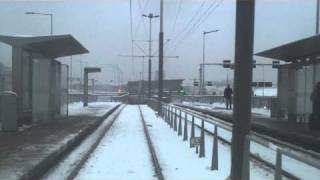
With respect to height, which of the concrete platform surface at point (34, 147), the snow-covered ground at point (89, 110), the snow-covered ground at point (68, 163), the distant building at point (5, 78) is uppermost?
the distant building at point (5, 78)

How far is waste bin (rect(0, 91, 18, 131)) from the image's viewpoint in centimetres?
2081

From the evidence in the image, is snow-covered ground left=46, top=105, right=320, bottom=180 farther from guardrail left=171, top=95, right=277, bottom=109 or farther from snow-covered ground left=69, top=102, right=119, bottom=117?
snow-covered ground left=69, top=102, right=119, bottom=117

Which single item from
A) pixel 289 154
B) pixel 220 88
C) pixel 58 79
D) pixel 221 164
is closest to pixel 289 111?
pixel 58 79

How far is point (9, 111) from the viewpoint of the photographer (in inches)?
825

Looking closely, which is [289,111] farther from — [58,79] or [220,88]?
[220,88]

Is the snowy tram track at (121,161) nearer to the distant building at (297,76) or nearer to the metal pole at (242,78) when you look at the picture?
the metal pole at (242,78)

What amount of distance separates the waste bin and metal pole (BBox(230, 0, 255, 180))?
458 inches

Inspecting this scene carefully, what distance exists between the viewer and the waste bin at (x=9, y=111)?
2081 cm

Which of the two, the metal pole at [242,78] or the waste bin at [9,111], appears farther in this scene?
the waste bin at [9,111]

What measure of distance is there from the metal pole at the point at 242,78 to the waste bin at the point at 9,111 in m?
11.6

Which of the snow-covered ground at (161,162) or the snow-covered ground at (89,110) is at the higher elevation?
the snow-covered ground at (161,162)

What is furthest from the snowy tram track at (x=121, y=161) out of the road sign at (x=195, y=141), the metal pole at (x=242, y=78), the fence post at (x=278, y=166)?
the fence post at (x=278, y=166)

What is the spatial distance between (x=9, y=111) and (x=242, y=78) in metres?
12.0

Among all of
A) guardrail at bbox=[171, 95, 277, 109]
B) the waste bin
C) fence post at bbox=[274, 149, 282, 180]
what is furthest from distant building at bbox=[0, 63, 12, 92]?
fence post at bbox=[274, 149, 282, 180]
